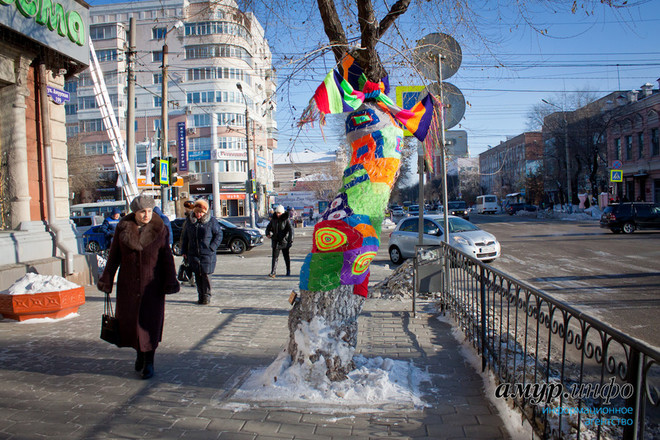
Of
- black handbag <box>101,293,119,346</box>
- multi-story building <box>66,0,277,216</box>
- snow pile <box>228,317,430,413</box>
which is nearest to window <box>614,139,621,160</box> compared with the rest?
multi-story building <box>66,0,277,216</box>

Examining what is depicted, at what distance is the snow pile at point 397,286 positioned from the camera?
773 centimetres

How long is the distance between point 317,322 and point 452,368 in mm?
1605

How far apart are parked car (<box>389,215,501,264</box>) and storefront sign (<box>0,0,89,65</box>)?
946 centimetres

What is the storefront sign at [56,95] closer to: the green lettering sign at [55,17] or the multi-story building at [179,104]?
the green lettering sign at [55,17]

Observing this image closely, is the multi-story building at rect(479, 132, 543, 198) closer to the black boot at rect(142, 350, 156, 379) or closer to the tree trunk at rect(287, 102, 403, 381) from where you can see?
the tree trunk at rect(287, 102, 403, 381)

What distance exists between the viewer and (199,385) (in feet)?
13.0

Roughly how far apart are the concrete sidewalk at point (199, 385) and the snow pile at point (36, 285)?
452 millimetres

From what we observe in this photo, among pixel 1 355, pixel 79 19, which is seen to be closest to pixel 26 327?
pixel 1 355

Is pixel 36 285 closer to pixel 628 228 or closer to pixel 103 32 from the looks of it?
pixel 628 228

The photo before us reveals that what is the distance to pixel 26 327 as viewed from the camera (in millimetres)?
5848

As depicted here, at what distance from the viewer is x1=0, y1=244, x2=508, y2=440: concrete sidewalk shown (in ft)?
10.3

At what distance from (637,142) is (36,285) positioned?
1764 inches

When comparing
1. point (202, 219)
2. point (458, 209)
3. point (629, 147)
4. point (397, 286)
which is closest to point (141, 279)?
point (202, 219)

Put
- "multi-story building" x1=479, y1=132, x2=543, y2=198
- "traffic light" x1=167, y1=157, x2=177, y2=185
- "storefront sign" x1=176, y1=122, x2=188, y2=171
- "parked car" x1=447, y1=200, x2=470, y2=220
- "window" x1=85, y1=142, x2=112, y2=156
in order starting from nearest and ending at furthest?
"traffic light" x1=167, y1=157, x2=177, y2=185, "storefront sign" x1=176, y1=122, x2=188, y2=171, "parked car" x1=447, y1=200, x2=470, y2=220, "window" x1=85, y1=142, x2=112, y2=156, "multi-story building" x1=479, y1=132, x2=543, y2=198
